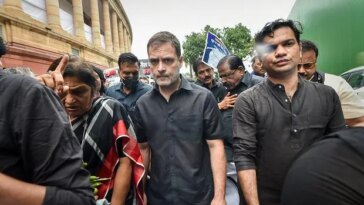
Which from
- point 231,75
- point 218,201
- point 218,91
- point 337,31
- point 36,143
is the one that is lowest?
point 218,201

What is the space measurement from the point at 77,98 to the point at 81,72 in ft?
0.49

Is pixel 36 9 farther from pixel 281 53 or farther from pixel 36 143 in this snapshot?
pixel 36 143

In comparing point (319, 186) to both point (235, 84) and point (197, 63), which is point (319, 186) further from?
point (197, 63)

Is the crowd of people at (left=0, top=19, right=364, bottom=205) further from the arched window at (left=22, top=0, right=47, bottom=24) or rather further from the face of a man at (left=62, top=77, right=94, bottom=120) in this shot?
the arched window at (left=22, top=0, right=47, bottom=24)

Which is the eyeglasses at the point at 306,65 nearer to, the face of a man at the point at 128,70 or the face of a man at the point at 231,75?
the face of a man at the point at 231,75

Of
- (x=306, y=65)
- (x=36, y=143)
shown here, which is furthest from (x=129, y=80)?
(x=36, y=143)

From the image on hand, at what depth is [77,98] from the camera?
1755 mm

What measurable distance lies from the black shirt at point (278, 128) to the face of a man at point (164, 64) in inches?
26.2

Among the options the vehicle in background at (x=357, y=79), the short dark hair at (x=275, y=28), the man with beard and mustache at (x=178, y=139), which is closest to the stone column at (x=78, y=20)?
the vehicle in background at (x=357, y=79)

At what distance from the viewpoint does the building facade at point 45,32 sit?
10906mm

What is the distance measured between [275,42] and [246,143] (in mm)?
678

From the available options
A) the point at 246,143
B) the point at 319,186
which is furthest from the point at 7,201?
the point at 246,143

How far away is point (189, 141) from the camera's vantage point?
2164 mm

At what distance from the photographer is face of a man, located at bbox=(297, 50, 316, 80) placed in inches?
111
